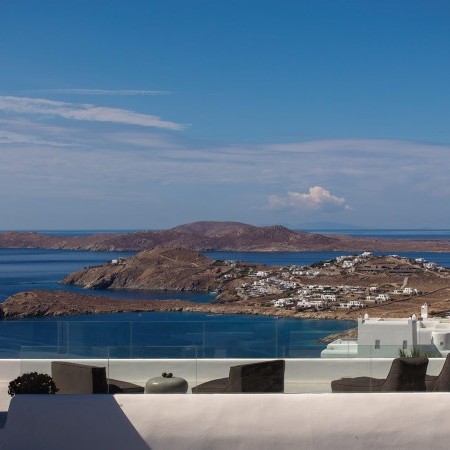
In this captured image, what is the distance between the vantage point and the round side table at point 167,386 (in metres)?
6.56

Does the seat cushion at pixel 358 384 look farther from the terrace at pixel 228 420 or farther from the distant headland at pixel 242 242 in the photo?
the distant headland at pixel 242 242

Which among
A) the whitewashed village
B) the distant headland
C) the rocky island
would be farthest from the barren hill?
the distant headland

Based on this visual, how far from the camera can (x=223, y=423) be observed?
20.3 ft

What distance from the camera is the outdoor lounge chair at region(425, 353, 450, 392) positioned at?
6.48 metres

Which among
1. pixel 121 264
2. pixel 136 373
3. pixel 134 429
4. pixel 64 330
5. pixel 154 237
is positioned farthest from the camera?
pixel 154 237

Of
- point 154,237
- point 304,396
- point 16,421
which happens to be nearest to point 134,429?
point 16,421

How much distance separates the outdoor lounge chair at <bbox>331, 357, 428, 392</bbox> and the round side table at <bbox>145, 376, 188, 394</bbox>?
1.22m

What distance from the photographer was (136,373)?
6.76m

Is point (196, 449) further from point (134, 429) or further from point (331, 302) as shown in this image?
point (331, 302)

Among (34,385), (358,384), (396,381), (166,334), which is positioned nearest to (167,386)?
(34,385)

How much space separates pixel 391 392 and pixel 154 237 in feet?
471

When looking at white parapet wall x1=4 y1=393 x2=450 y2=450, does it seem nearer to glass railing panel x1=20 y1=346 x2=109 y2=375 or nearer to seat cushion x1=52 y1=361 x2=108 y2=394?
seat cushion x1=52 y1=361 x2=108 y2=394

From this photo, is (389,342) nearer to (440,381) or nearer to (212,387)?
(440,381)

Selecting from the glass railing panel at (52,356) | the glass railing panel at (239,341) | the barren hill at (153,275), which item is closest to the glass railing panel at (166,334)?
the glass railing panel at (239,341)
